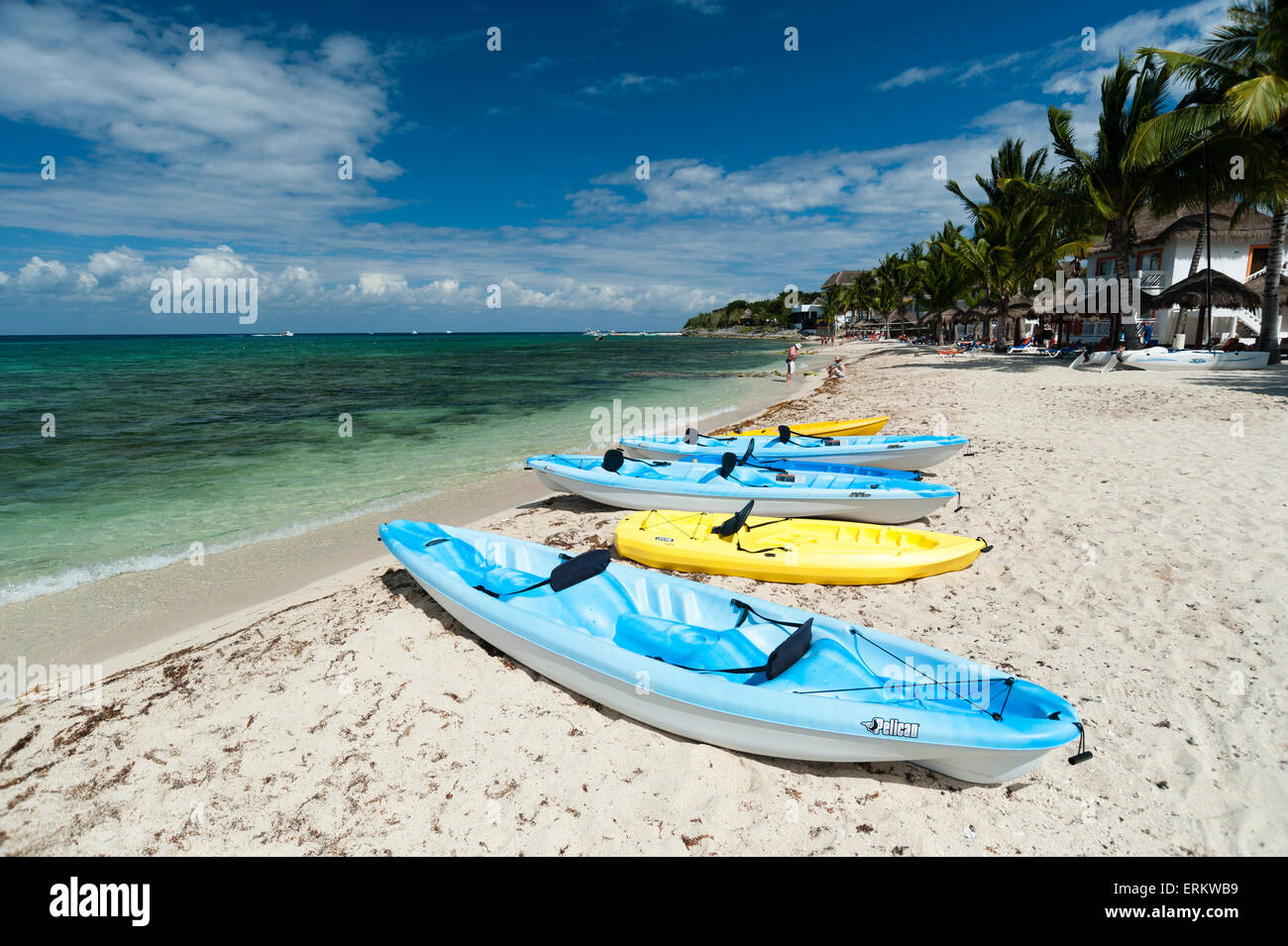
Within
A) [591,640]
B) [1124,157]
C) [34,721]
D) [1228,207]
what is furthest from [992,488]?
[1228,207]

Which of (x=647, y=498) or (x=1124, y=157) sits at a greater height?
(x=1124, y=157)

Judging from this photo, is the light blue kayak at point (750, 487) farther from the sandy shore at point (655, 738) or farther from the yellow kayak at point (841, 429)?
the yellow kayak at point (841, 429)

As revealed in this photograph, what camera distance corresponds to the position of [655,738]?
4148 mm

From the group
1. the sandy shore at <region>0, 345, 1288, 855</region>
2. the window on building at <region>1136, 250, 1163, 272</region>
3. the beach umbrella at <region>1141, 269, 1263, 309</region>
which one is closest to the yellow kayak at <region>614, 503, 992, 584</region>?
the sandy shore at <region>0, 345, 1288, 855</region>

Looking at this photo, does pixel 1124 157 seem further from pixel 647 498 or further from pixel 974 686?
pixel 974 686

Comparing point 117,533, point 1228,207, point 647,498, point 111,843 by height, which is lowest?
point 111,843

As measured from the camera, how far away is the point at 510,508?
34.2 ft

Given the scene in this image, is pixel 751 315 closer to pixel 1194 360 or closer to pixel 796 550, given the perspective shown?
pixel 1194 360

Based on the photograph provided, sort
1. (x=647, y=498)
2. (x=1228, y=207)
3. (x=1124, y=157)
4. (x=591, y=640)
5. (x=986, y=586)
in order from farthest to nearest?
(x=1228, y=207)
(x=1124, y=157)
(x=647, y=498)
(x=986, y=586)
(x=591, y=640)

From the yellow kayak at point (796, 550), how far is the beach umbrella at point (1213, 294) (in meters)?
22.7

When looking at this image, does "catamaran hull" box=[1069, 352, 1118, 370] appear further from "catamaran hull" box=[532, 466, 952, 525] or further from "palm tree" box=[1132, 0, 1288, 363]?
"catamaran hull" box=[532, 466, 952, 525]

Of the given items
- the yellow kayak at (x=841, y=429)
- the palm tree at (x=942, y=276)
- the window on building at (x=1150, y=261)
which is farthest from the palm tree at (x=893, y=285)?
the yellow kayak at (x=841, y=429)

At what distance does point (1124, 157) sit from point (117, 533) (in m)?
29.0

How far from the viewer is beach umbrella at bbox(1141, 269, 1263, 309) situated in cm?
2077
